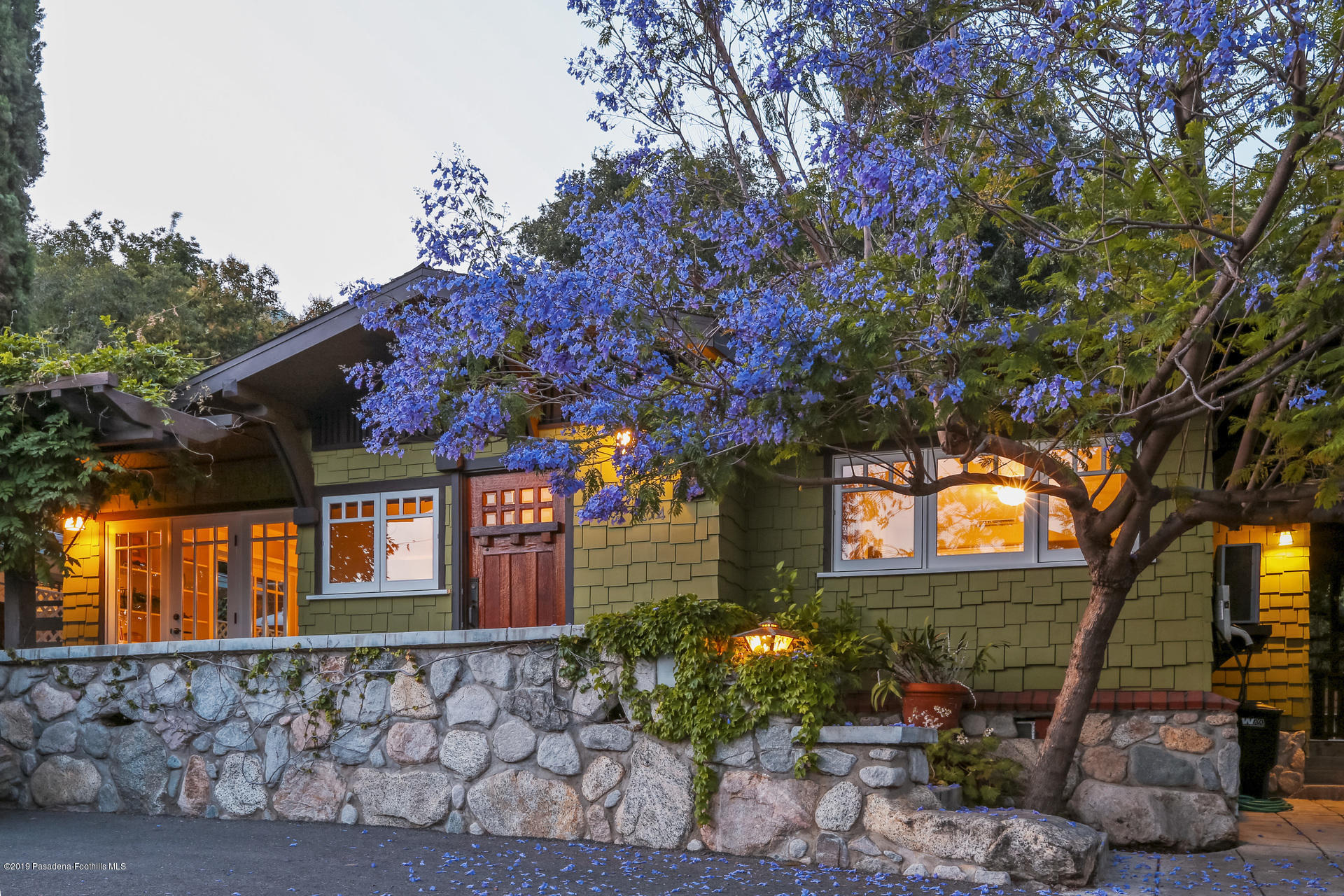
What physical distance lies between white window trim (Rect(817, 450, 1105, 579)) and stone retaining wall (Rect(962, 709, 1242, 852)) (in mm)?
1178

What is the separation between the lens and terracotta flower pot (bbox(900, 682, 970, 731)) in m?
7.34

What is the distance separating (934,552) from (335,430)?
5419 mm

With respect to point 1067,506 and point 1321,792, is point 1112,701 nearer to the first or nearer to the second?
point 1067,506

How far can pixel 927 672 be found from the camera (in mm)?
7613

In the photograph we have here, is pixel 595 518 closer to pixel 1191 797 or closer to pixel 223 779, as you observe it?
pixel 223 779

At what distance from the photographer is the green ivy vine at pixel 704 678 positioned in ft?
20.8

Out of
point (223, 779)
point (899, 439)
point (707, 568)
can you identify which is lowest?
point (223, 779)

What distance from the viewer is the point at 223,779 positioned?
25.0 feet

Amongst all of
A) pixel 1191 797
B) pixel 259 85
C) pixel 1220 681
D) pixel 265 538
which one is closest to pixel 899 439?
pixel 1191 797

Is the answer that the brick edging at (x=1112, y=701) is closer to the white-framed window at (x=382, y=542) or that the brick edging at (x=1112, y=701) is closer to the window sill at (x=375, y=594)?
the window sill at (x=375, y=594)

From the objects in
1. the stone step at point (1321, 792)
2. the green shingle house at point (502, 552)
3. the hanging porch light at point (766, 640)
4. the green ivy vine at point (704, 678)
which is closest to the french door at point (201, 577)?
the green shingle house at point (502, 552)

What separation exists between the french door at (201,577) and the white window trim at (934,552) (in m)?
5.74

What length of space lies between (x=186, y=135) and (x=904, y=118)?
32358 mm

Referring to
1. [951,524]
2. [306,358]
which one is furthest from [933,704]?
[306,358]
